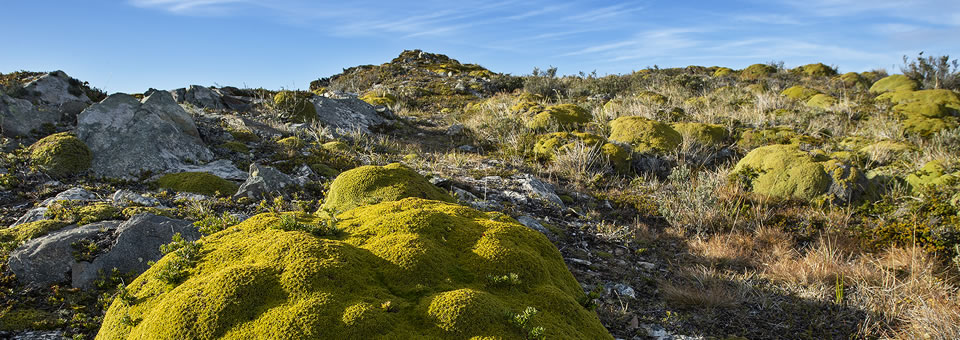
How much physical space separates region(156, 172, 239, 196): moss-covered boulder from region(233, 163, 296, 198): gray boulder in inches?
14.0

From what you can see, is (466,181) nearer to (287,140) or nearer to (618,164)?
(618,164)

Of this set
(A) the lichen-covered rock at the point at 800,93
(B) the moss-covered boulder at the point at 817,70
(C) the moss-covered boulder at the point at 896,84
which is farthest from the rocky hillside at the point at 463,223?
(B) the moss-covered boulder at the point at 817,70

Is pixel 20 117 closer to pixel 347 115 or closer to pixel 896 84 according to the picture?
pixel 347 115

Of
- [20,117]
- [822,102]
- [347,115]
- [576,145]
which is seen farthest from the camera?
[822,102]

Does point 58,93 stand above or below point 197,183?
above

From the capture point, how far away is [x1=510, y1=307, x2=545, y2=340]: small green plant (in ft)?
7.36

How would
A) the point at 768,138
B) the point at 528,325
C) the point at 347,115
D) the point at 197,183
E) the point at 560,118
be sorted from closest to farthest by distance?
the point at 528,325 < the point at 197,183 < the point at 768,138 < the point at 560,118 < the point at 347,115

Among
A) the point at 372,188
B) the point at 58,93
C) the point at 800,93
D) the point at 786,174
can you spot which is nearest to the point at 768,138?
the point at 786,174

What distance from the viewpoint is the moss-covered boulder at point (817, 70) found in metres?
31.8

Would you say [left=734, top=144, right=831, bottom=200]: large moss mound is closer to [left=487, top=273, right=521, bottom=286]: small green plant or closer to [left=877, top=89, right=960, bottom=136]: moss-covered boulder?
[left=487, top=273, right=521, bottom=286]: small green plant

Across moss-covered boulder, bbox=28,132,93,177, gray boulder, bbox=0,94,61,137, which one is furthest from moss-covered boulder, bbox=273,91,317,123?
moss-covered boulder, bbox=28,132,93,177

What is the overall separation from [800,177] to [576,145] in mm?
3664

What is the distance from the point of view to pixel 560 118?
1186cm

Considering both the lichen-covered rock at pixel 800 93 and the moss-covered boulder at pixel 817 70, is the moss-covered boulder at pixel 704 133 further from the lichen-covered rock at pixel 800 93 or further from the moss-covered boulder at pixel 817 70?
the moss-covered boulder at pixel 817 70
